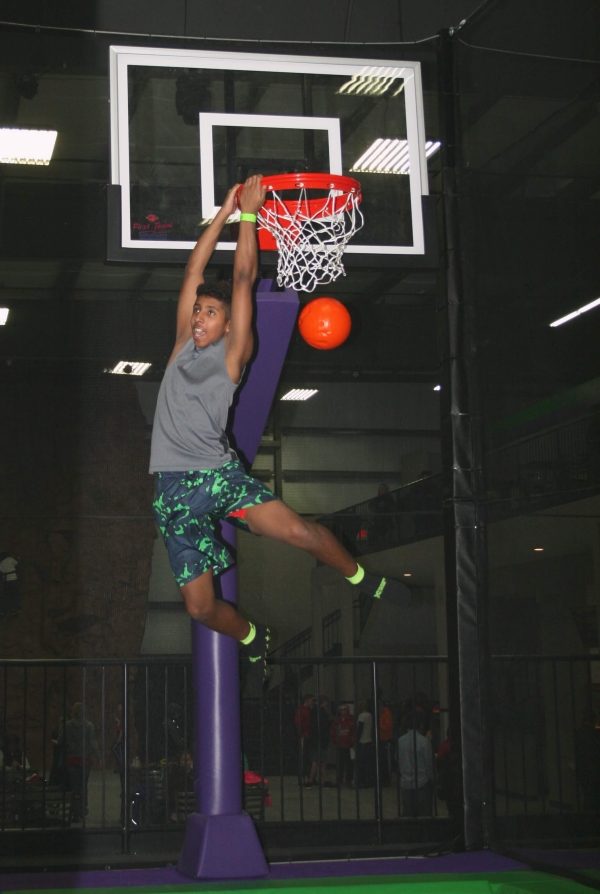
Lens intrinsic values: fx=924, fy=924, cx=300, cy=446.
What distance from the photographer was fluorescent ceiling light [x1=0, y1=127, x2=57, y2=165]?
5172mm

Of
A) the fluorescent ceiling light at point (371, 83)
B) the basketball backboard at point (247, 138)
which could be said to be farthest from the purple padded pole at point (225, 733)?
the fluorescent ceiling light at point (371, 83)

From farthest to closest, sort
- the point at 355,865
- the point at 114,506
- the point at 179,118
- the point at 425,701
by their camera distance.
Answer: the point at 425,701
the point at 114,506
the point at 179,118
the point at 355,865

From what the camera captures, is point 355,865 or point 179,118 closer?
point 355,865

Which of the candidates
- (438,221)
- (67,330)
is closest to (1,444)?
(67,330)

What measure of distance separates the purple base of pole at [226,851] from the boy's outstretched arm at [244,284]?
1904mm

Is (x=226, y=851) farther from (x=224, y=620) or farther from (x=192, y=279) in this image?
(x=192, y=279)

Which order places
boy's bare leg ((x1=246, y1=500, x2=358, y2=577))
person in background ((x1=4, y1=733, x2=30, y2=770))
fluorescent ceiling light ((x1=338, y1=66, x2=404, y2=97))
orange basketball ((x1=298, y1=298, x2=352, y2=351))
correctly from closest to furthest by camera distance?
boy's bare leg ((x1=246, y1=500, x2=358, y2=577)), orange basketball ((x1=298, y1=298, x2=352, y2=351)), fluorescent ceiling light ((x1=338, y1=66, x2=404, y2=97)), person in background ((x1=4, y1=733, x2=30, y2=770))

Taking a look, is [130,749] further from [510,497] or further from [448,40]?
[448,40]

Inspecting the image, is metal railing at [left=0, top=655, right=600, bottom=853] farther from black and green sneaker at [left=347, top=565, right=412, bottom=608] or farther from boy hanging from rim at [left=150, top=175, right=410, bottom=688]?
boy hanging from rim at [left=150, top=175, right=410, bottom=688]

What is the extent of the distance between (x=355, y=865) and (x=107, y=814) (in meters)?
1.37

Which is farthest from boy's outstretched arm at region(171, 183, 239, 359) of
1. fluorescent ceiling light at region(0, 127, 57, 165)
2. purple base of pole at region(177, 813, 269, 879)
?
purple base of pole at region(177, 813, 269, 879)

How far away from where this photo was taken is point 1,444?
17.4ft

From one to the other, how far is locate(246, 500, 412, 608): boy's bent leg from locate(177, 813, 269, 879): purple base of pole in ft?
3.98

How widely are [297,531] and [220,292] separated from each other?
3.51 feet
